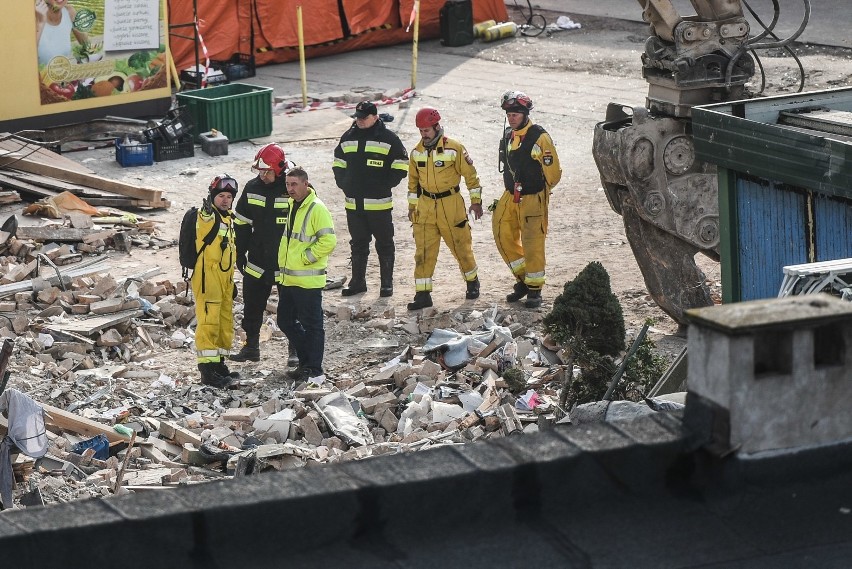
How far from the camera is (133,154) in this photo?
1817 cm

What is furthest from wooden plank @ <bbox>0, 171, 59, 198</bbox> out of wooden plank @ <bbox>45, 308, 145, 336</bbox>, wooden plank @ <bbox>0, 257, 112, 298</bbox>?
wooden plank @ <bbox>45, 308, 145, 336</bbox>

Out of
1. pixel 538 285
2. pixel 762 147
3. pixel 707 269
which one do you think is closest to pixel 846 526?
pixel 762 147

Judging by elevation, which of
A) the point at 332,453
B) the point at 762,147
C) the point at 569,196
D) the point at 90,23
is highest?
the point at 90,23

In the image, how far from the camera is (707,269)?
1388cm

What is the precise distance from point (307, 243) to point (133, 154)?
7887 millimetres

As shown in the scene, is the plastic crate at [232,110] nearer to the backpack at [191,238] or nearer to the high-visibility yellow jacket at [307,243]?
the backpack at [191,238]

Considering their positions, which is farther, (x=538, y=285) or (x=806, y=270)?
(x=538, y=285)

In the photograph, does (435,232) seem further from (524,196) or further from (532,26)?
(532,26)

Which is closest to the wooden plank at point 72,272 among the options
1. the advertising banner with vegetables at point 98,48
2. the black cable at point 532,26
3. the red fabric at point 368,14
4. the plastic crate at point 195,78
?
the advertising banner with vegetables at point 98,48

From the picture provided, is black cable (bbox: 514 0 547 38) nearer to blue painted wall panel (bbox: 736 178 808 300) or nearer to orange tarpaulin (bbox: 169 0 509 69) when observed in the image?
orange tarpaulin (bbox: 169 0 509 69)

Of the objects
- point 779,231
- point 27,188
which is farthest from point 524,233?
point 27,188

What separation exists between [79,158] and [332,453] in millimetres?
10145

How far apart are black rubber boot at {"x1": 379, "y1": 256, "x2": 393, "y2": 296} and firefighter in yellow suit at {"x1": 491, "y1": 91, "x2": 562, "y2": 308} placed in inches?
44.4

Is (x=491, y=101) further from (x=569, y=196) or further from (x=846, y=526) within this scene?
(x=846, y=526)
